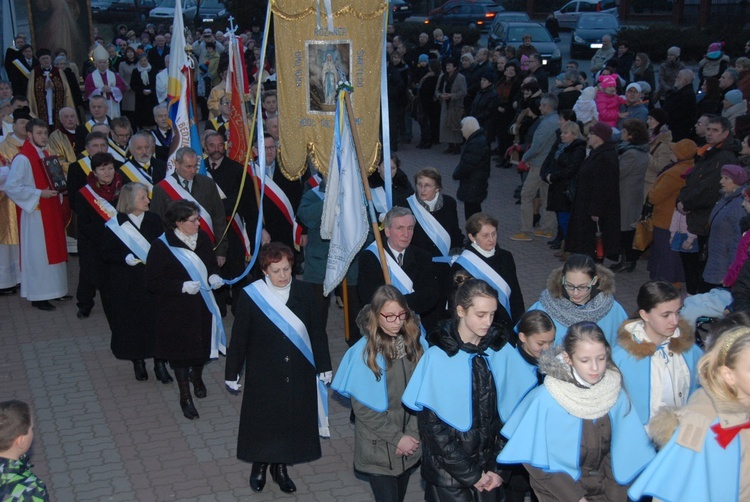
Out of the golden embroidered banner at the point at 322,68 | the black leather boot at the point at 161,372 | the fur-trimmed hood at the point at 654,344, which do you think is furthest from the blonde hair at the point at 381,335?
the golden embroidered banner at the point at 322,68

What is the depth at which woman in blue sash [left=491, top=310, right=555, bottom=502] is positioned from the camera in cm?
493

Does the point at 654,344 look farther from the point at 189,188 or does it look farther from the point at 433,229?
the point at 189,188

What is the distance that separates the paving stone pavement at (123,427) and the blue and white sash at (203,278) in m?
0.58

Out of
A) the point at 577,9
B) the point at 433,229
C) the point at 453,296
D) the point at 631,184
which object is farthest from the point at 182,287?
the point at 577,9

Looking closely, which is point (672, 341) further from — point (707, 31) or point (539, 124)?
point (707, 31)

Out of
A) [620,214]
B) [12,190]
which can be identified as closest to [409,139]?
[620,214]

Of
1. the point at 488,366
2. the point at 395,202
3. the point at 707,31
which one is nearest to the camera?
the point at 488,366

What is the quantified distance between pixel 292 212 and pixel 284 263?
3.72 m

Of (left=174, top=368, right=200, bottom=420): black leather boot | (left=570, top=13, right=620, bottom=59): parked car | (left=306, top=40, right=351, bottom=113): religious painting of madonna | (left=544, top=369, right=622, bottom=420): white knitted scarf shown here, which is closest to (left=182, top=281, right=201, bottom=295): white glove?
(left=174, top=368, right=200, bottom=420): black leather boot

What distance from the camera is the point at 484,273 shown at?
6.45 meters

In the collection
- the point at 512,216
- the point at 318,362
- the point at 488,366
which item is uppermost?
the point at 488,366

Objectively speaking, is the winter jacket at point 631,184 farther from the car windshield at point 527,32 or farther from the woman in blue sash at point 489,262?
the car windshield at point 527,32

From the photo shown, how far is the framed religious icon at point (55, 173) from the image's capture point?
397 inches

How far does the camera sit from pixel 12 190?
9.88m
